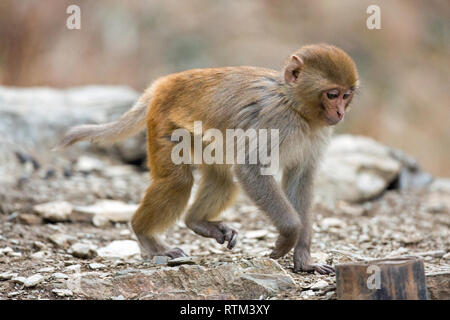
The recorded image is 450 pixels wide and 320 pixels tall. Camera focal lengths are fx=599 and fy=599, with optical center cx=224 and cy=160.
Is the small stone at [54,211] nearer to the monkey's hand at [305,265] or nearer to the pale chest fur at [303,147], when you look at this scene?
the pale chest fur at [303,147]

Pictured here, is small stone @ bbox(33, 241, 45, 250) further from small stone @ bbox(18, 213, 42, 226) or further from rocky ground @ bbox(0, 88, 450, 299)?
small stone @ bbox(18, 213, 42, 226)

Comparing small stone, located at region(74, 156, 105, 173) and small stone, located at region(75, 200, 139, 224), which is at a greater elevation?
small stone, located at region(74, 156, 105, 173)

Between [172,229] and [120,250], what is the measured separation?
0.74 m

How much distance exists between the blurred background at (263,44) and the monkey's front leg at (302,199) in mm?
10936

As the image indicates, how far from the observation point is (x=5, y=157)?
9.67m

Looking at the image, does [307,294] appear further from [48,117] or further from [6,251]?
[48,117]

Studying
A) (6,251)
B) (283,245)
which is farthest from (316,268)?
(6,251)

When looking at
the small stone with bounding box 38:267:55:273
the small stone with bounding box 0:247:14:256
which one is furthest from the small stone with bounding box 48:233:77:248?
the small stone with bounding box 38:267:55:273

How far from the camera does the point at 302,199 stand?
618 cm

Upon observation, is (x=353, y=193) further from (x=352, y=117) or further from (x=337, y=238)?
(x=352, y=117)

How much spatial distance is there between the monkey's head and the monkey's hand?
1289mm

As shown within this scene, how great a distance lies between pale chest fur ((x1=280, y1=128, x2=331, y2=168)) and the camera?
5766 millimetres
